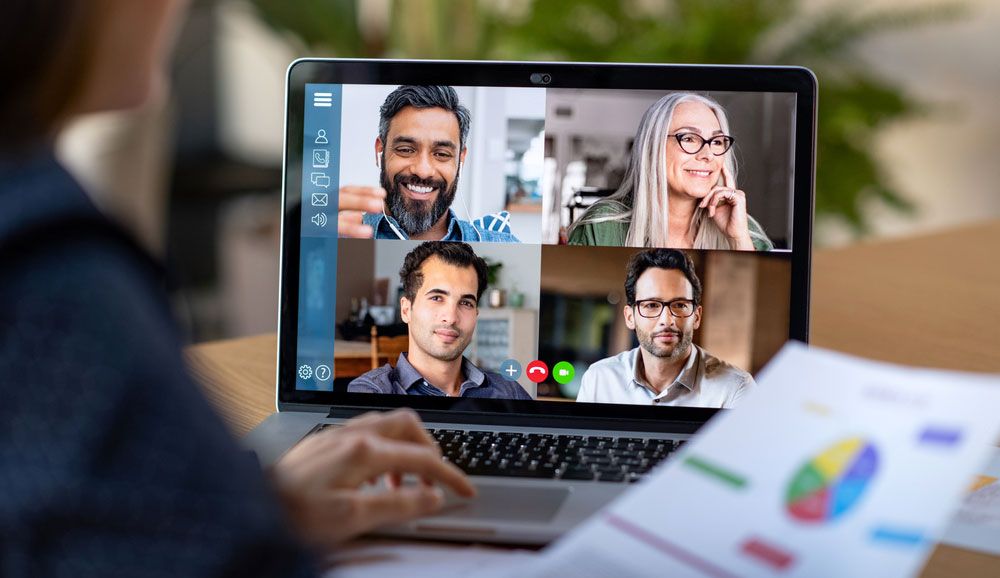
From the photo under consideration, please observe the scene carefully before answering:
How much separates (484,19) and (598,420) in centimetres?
245

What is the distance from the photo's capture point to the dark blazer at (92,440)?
32cm

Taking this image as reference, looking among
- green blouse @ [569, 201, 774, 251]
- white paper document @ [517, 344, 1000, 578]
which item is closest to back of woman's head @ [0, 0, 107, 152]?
white paper document @ [517, 344, 1000, 578]

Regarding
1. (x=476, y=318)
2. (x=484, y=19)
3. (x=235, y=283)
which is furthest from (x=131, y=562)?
(x=235, y=283)

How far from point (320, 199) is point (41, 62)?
0.57 meters

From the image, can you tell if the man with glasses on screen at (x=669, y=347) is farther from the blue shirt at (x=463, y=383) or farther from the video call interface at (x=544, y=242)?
the blue shirt at (x=463, y=383)

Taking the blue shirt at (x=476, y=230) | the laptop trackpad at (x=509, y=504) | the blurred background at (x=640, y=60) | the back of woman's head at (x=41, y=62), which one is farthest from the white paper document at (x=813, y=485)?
the blurred background at (x=640, y=60)

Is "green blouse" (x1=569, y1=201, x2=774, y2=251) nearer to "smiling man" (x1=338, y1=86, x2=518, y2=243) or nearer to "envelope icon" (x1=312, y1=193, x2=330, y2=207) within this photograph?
"smiling man" (x1=338, y1=86, x2=518, y2=243)

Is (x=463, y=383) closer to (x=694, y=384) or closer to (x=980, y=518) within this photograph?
(x=694, y=384)

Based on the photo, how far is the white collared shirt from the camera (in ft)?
2.87

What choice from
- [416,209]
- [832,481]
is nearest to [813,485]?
[832,481]

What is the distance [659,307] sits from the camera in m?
0.88

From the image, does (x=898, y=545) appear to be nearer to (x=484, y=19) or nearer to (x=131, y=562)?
(x=131, y=562)

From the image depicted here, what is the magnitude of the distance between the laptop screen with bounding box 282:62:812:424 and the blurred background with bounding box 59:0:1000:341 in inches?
73.8

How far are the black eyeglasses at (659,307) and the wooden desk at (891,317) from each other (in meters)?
0.34
